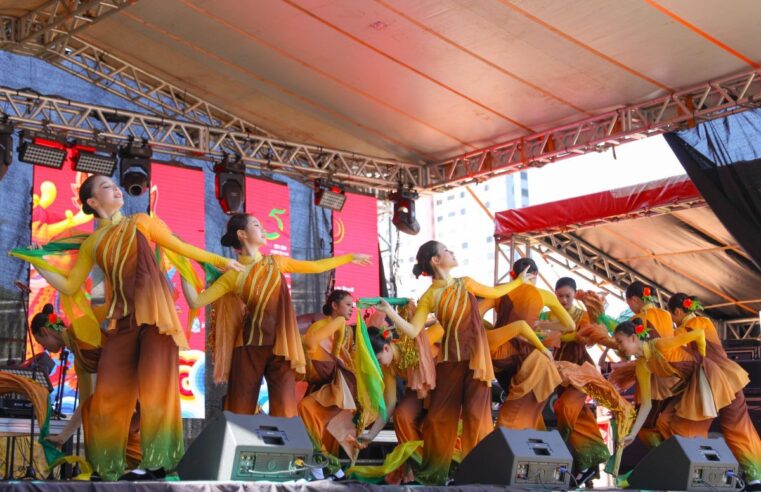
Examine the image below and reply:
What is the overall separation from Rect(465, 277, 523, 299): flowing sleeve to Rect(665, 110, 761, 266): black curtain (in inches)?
132

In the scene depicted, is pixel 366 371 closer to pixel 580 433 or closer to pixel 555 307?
pixel 555 307

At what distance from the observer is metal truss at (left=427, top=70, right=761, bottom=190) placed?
8.48m

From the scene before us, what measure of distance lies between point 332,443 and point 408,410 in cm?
76

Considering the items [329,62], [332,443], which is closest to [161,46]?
[329,62]

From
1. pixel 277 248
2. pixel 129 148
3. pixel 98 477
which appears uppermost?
pixel 129 148

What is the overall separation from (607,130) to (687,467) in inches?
165

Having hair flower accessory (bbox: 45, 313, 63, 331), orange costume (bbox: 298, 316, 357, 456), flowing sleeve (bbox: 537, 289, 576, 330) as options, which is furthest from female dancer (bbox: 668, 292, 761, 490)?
hair flower accessory (bbox: 45, 313, 63, 331)

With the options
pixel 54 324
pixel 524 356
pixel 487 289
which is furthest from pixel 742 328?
pixel 54 324

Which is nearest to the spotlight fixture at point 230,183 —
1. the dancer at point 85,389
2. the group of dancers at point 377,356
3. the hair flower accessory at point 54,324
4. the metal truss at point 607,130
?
the metal truss at point 607,130

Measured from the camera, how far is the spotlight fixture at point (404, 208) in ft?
35.3

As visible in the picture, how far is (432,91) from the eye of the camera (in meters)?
9.37

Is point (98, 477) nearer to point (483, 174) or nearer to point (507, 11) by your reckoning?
point (507, 11)

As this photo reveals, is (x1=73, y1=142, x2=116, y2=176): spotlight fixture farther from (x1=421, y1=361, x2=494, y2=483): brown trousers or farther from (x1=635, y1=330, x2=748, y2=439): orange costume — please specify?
(x1=635, y1=330, x2=748, y2=439): orange costume

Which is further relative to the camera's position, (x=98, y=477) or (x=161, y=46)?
(x=161, y=46)
